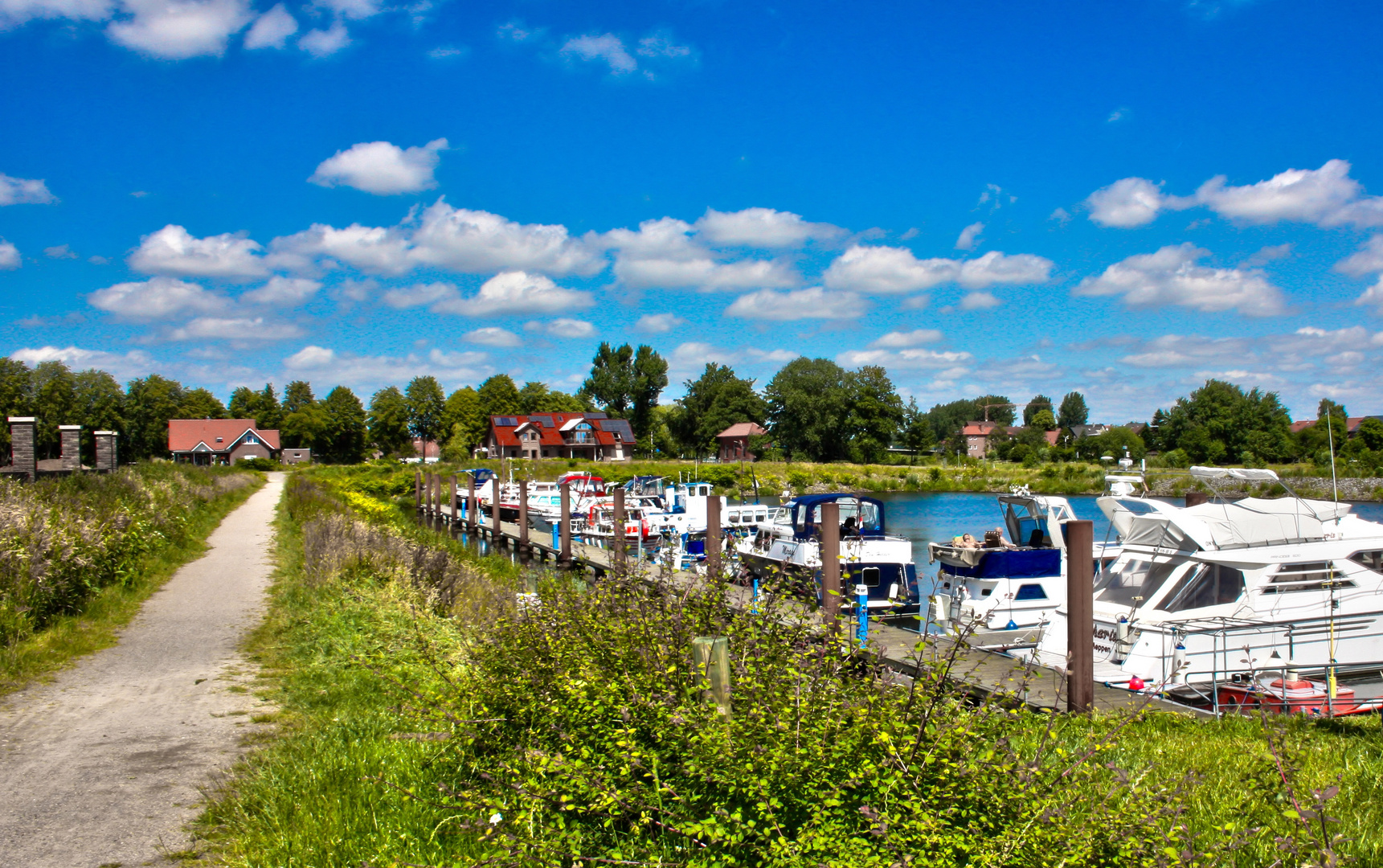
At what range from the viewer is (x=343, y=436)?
110m

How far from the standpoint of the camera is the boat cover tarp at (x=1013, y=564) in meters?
19.2

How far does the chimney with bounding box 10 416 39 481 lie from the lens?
21062 millimetres

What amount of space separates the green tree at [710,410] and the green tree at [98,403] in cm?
6639

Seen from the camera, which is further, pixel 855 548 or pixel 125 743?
pixel 855 548

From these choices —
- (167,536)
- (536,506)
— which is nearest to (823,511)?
(167,536)

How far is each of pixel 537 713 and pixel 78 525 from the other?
38.8 ft

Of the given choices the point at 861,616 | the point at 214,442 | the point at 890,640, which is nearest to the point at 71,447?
the point at 861,616

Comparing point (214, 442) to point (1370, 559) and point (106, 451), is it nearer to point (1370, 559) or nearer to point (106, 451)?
point (106, 451)

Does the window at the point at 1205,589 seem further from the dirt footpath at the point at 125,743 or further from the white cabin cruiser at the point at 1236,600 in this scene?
the dirt footpath at the point at 125,743

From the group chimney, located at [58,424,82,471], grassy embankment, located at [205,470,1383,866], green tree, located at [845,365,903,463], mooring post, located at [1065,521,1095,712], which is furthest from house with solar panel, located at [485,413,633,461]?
grassy embankment, located at [205,470,1383,866]

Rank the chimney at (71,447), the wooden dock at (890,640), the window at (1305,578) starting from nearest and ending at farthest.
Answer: the wooden dock at (890,640) → the window at (1305,578) → the chimney at (71,447)

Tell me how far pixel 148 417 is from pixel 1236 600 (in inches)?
5027

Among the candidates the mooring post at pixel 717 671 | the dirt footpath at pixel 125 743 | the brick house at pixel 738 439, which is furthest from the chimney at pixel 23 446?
the brick house at pixel 738 439

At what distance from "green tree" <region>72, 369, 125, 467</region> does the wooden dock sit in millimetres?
64917
